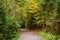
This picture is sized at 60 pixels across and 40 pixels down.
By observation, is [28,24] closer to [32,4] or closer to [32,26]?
[32,26]

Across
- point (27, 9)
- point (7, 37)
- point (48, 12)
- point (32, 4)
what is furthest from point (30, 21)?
point (7, 37)

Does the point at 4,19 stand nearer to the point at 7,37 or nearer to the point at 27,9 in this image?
the point at 7,37

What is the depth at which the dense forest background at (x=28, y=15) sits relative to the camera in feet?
40.4

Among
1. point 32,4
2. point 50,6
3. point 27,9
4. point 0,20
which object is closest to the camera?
point 0,20

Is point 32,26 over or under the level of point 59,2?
under

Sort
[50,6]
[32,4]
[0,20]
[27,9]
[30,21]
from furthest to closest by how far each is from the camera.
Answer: [30,21], [27,9], [32,4], [50,6], [0,20]

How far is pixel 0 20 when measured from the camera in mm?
11781

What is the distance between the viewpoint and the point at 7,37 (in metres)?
12.9

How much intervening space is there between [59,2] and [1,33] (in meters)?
4.57

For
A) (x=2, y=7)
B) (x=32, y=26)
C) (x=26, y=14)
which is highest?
(x=2, y=7)

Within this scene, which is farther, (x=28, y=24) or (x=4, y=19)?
(x=28, y=24)

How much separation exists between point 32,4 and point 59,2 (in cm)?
1635

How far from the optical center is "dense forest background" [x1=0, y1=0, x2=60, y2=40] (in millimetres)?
12316

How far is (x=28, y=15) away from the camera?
32719 mm
